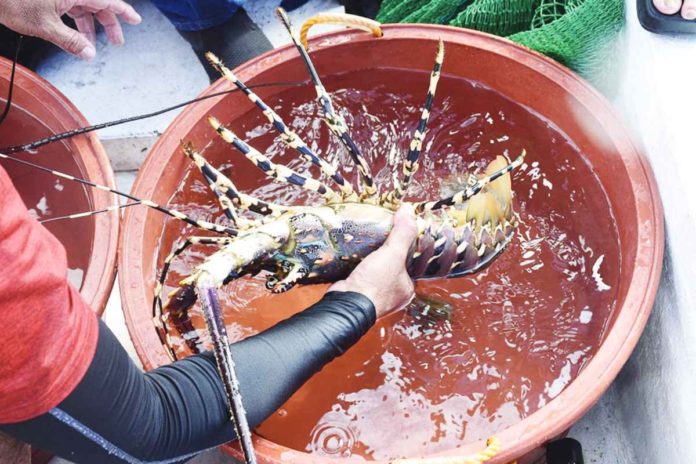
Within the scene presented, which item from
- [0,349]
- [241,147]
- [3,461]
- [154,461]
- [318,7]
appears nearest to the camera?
[0,349]

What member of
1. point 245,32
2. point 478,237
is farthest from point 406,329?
point 245,32

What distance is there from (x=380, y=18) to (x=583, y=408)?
5.32ft

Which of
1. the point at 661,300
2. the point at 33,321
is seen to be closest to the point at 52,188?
the point at 33,321

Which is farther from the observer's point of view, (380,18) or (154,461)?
(380,18)

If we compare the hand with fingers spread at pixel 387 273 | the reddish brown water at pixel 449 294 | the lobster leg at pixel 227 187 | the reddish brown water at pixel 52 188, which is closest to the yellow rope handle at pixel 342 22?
the reddish brown water at pixel 449 294

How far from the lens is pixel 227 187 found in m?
1.68

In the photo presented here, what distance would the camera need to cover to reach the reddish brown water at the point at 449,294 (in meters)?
1.69

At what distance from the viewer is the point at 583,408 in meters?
1.45

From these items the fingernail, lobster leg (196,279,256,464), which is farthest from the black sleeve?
the fingernail

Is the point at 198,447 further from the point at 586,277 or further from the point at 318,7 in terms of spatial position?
the point at 318,7

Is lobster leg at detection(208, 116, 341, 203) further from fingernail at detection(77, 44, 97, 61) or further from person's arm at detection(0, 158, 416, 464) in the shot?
fingernail at detection(77, 44, 97, 61)

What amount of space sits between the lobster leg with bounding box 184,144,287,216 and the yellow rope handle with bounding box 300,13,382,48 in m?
0.52

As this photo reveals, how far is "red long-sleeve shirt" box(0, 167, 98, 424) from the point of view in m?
1.02

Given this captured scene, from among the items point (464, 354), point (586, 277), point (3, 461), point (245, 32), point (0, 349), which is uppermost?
point (245, 32)
